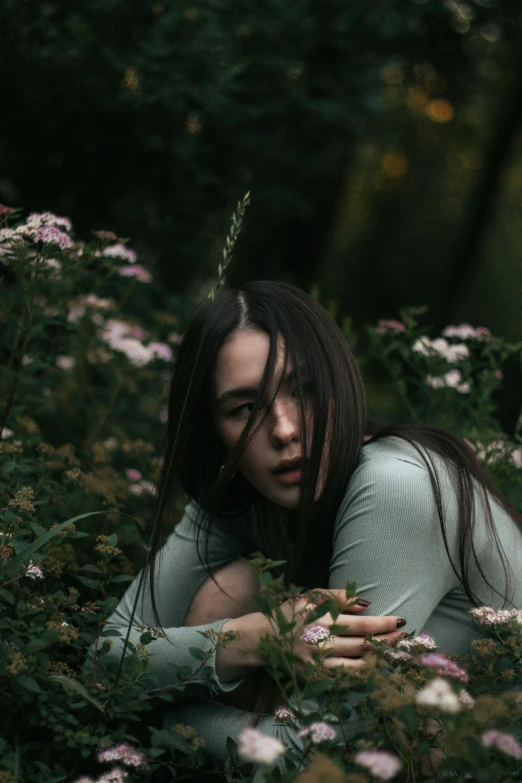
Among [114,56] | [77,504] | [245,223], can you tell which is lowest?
[77,504]

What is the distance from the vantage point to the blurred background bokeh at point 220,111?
4.20 metres

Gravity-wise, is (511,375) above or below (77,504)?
above

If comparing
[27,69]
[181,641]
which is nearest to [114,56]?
[27,69]

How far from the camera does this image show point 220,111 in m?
4.51

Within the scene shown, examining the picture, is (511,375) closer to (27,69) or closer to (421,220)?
(27,69)

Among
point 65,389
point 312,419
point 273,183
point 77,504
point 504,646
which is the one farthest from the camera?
point 273,183

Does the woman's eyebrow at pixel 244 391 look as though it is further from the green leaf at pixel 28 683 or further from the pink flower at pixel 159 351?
the pink flower at pixel 159 351

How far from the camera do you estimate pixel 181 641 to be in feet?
6.76

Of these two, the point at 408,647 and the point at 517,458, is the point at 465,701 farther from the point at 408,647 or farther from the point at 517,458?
the point at 517,458

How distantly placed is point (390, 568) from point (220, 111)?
3280mm

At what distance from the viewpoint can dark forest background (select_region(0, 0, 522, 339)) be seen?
13.8 ft

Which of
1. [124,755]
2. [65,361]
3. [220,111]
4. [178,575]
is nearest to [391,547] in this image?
[124,755]

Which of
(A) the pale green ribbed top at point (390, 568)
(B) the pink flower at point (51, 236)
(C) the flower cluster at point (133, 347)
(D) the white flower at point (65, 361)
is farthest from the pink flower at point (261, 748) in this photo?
(D) the white flower at point (65, 361)

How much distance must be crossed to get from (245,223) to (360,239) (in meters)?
11.8
